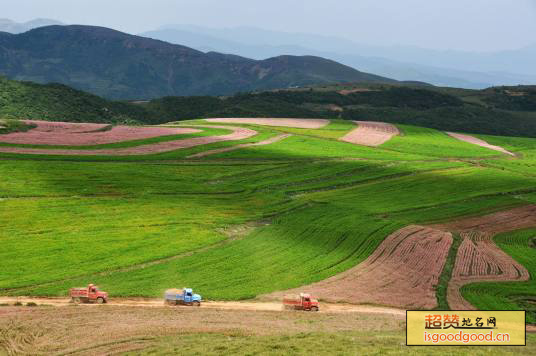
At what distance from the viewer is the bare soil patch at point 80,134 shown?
108625mm

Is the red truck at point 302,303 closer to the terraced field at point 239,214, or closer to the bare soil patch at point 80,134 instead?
the terraced field at point 239,214

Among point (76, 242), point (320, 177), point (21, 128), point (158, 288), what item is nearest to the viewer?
point (158, 288)

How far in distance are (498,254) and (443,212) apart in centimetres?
1680

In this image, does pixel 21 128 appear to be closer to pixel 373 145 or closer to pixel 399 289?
pixel 373 145

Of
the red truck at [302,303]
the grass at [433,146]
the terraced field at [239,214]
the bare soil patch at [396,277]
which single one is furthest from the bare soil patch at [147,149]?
the red truck at [302,303]

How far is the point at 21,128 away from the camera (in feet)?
382

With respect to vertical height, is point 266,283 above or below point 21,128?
below

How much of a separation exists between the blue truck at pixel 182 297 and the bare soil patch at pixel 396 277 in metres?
6.37

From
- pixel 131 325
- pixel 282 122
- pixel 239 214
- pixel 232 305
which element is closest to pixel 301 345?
pixel 131 325

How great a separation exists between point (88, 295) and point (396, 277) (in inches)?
1086

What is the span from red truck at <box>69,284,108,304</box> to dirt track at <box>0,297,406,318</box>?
0.63 metres

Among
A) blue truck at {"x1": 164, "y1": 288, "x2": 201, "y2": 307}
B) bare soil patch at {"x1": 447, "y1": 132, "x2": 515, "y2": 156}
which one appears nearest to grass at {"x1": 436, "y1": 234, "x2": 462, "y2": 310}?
blue truck at {"x1": 164, "y1": 288, "x2": 201, "y2": 307}

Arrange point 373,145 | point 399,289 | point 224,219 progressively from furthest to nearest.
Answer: point 373,145 < point 224,219 < point 399,289

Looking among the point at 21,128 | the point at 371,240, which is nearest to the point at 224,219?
the point at 371,240
